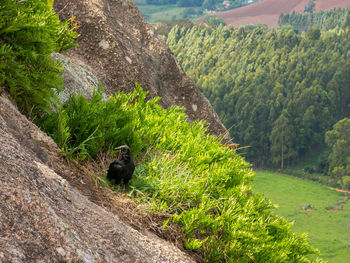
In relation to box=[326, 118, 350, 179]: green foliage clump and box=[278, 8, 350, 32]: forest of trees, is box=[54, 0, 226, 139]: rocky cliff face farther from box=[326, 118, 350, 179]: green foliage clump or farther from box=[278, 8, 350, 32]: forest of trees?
box=[278, 8, 350, 32]: forest of trees

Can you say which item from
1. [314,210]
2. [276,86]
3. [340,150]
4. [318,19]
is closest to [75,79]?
[314,210]

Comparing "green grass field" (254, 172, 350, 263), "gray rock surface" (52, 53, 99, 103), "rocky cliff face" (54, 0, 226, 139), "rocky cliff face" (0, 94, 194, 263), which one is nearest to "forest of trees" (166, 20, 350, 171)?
"green grass field" (254, 172, 350, 263)

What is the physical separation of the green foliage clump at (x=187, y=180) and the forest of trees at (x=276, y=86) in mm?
89119

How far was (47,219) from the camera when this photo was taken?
79.6 inches

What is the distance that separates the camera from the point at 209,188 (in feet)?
13.0

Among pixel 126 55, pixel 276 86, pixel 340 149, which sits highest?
pixel 126 55

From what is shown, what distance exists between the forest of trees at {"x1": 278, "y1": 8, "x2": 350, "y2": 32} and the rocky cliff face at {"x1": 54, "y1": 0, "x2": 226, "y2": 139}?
7022 inches

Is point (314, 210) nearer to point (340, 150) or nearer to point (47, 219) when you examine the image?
point (340, 150)

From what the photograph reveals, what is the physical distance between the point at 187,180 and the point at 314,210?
80.9 m

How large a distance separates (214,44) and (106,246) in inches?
5088

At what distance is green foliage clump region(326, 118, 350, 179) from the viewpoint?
8462cm

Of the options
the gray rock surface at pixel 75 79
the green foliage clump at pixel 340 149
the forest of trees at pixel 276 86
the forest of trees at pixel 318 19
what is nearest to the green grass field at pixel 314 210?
the green foliage clump at pixel 340 149

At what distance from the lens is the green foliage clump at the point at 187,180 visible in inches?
138

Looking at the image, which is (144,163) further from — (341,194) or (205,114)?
(341,194)
